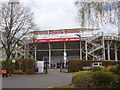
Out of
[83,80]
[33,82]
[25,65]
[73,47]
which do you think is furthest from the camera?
[73,47]

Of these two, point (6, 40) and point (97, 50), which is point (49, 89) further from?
point (97, 50)

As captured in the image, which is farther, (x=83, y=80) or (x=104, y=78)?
(x=83, y=80)

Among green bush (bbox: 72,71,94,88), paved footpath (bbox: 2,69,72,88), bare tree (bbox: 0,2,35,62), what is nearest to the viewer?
green bush (bbox: 72,71,94,88)

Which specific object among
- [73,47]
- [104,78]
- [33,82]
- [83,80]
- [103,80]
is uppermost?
[73,47]

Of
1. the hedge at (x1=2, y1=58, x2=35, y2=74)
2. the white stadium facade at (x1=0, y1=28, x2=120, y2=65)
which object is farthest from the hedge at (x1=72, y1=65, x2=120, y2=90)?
the white stadium facade at (x1=0, y1=28, x2=120, y2=65)

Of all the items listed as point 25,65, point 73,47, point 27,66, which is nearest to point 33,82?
point 27,66

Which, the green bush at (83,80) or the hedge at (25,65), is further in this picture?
the hedge at (25,65)

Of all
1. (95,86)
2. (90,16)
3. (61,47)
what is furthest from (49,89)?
(61,47)

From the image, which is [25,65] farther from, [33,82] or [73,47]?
[73,47]

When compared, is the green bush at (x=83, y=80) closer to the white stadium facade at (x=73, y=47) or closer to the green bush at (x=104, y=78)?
the green bush at (x=104, y=78)

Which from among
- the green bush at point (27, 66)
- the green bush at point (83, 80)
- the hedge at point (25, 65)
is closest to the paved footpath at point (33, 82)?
the green bush at point (83, 80)

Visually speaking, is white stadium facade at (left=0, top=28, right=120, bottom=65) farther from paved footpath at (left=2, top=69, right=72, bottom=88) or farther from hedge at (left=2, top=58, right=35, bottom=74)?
paved footpath at (left=2, top=69, right=72, bottom=88)

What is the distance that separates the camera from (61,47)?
295ft

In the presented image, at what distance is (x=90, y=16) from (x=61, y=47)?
2888 inches
